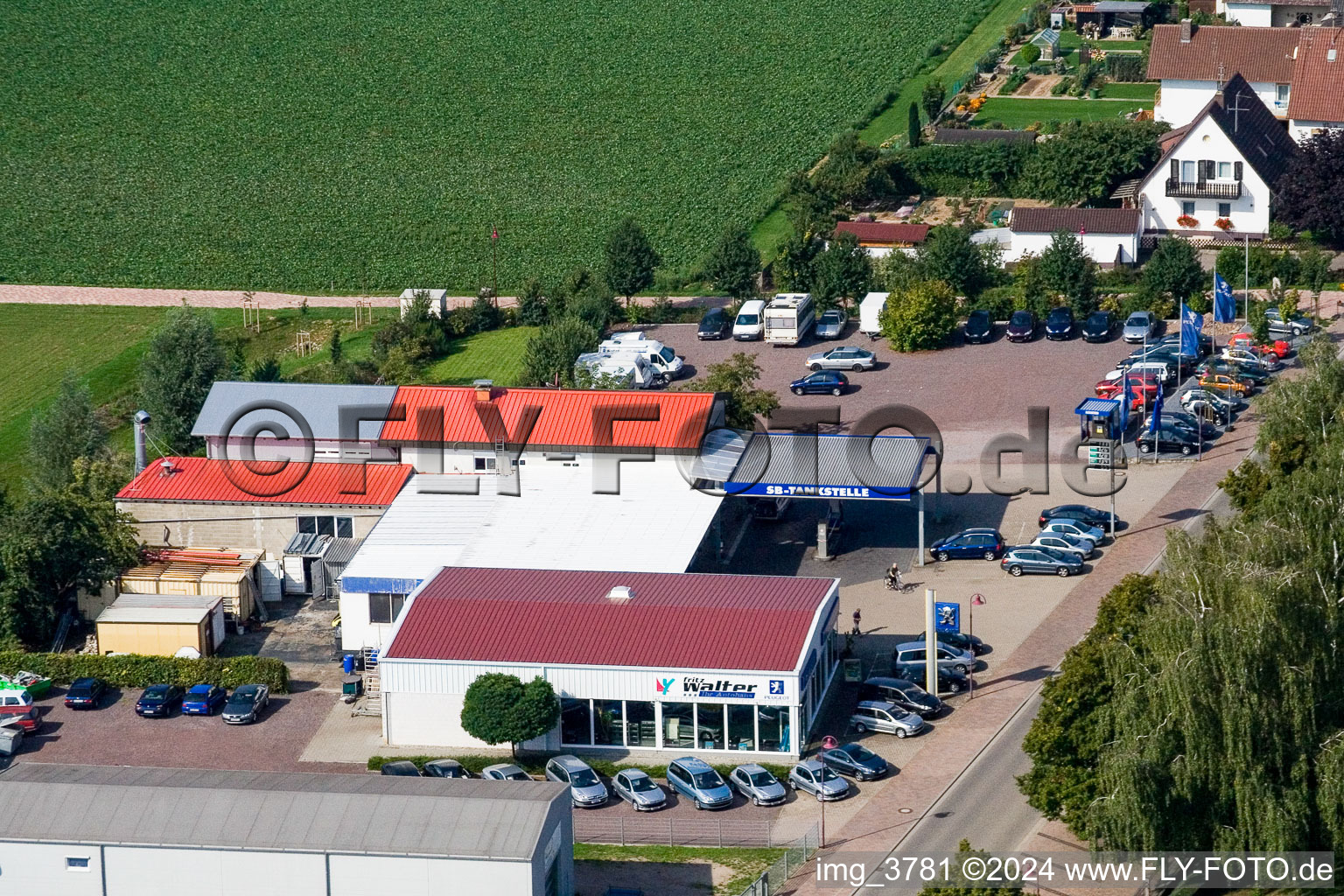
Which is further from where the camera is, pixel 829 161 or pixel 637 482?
pixel 829 161

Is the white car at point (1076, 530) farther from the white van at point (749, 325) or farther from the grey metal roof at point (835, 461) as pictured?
the white van at point (749, 325)

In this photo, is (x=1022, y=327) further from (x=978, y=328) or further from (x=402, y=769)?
(x=402, y=769)

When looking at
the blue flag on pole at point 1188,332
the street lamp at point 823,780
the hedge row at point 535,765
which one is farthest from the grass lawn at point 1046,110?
the hedge row at point 535,765

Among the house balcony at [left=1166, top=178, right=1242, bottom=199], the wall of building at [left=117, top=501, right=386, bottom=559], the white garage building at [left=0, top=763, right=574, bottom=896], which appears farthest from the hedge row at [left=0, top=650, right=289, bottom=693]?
the house balcony at [left=1166, top=178, right=1242, bottom=199]

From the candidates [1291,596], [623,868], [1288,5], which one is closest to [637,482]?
[623,868]

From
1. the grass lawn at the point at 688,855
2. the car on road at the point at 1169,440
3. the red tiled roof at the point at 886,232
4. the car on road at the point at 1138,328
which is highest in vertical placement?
the red tiled roof at the point at 886,232

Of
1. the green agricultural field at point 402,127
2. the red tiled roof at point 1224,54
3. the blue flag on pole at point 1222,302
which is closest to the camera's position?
the blue flag on pole at point 1222,302

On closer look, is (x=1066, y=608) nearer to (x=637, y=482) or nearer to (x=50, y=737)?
(x=637, y=482)
